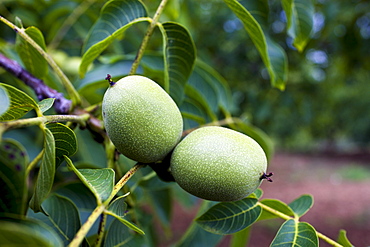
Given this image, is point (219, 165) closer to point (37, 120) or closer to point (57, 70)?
point (37, 120)

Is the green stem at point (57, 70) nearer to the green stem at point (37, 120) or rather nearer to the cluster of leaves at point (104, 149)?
the cluster of leaves at point (104, 149)

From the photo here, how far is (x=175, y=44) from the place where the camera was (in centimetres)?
110

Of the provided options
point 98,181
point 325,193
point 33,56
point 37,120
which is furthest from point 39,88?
point 325,193

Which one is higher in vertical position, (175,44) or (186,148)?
(175,44)

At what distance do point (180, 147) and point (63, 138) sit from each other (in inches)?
11.0

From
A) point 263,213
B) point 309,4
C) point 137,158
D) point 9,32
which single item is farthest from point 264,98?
point 137,158

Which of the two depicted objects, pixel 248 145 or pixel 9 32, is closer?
pixel 248 145

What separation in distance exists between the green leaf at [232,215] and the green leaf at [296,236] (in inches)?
3.1

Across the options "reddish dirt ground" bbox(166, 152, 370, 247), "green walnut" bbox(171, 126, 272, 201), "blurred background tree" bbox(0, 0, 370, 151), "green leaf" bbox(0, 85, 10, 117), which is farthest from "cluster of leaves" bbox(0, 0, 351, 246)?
"reddish dirt ground" bbox(166, 152, 370, 247)

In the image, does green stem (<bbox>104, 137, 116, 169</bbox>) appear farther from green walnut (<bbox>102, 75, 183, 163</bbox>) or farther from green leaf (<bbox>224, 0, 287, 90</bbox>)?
green leaf (<bbox>224, 0, 287, 90</bbox>)

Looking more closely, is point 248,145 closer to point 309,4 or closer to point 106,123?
point 106,123

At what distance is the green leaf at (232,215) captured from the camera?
3.01 feet

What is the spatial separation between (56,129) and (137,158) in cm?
20

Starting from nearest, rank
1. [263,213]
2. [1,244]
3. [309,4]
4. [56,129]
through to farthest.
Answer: [1,244], [56,129], [263,213], [309,4]
